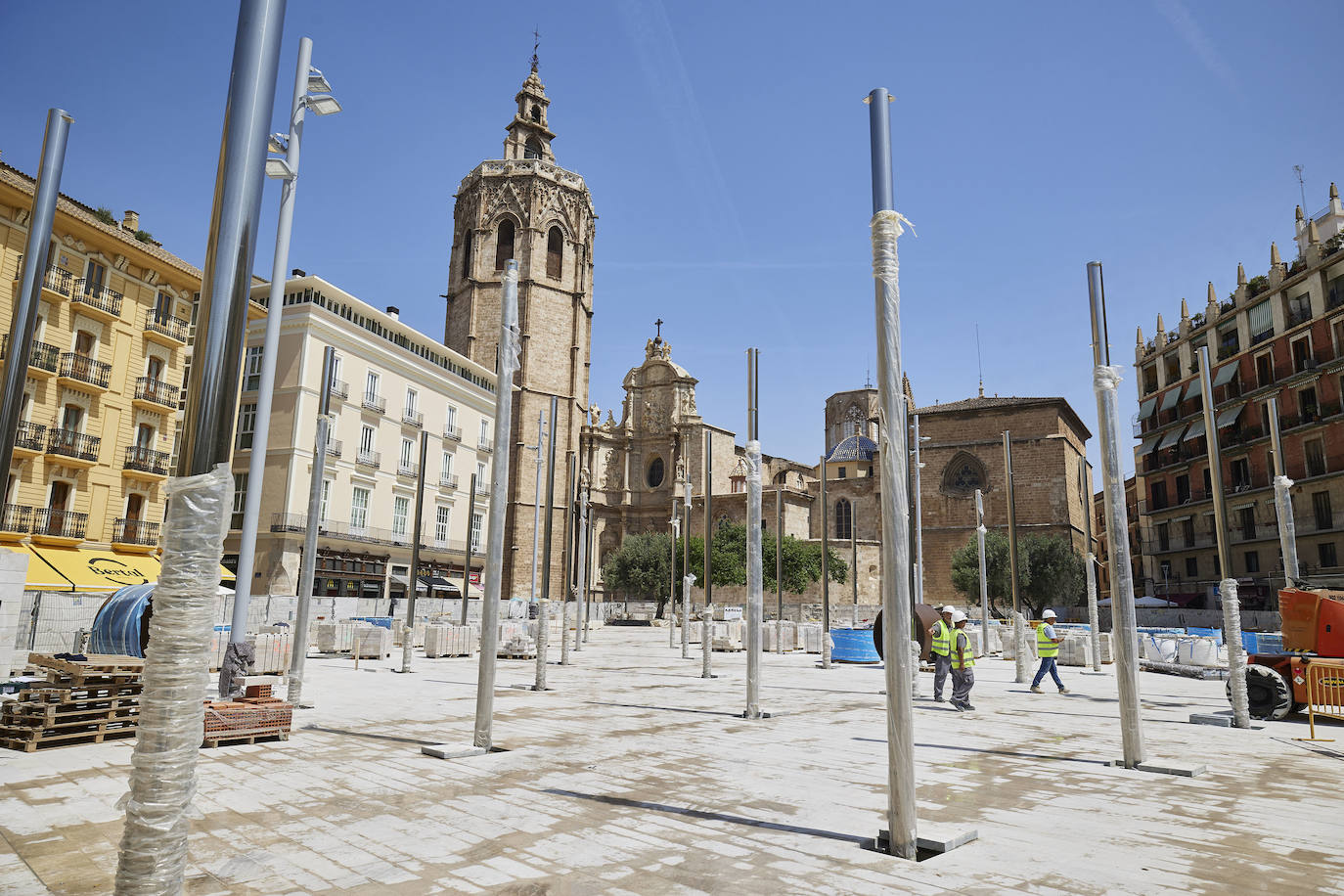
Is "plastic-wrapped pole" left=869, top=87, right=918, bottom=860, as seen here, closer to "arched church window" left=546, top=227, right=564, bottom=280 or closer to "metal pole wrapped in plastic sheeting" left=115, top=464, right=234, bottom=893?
"metal pole wrapped in plastic sheeting" left=115, top=464, right=234, bottom=893

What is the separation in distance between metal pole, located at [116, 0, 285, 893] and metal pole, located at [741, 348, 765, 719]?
866cm

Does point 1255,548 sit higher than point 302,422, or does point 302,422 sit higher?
point 302,422

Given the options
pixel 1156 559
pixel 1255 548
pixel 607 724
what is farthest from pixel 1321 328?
pixel 607 724

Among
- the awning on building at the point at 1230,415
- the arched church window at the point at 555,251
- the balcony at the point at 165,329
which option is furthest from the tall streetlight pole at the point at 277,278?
the arched church window at the point at 555,251

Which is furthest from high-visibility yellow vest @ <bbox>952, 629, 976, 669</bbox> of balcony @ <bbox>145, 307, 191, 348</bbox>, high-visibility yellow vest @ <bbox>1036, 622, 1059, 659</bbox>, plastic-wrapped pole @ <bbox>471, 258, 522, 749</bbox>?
balcony @ <bbox>145, 307, 191, 348</bbox>

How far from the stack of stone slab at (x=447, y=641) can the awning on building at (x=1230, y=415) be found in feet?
133

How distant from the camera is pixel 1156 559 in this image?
168 feet

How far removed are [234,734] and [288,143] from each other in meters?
7.08

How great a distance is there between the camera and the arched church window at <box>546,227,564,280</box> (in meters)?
64.1

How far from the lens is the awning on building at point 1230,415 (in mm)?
43156

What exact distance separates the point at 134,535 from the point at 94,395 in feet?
15.8

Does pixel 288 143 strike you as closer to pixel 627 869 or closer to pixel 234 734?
pixel 234 734

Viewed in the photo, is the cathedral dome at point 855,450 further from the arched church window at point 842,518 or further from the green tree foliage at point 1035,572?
the green tree foliage at point 1035,572

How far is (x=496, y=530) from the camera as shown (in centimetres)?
915
